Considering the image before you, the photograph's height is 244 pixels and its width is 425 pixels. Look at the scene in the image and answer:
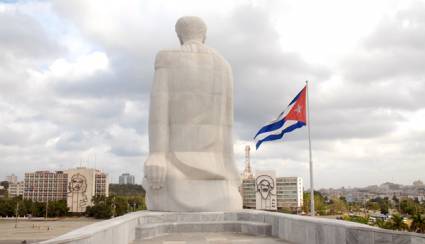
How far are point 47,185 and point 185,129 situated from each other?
12955cm

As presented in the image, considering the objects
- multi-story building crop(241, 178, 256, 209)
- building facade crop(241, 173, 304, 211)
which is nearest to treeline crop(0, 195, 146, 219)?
multi-story building crop(241, 178, 256, 209)

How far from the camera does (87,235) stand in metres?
5.28

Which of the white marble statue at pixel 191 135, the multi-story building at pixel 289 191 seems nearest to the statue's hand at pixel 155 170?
the white marble statue at pixel 191 135

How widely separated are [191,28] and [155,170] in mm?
4649

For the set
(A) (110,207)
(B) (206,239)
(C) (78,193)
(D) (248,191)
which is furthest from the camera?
(D) (248,191)

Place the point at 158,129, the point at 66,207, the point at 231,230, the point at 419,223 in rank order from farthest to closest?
1. the point at 66,207
2. the point at 419,223
3. the point at 158,129
4. the point at 231,230

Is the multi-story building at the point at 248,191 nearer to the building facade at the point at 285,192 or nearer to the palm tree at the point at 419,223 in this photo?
the building facade at the point at 285,192

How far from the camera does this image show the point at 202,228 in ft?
34.3

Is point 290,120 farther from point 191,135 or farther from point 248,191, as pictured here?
point 248,191

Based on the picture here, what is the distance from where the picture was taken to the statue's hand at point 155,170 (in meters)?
11.2

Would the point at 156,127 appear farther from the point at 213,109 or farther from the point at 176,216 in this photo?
the point at 176,216

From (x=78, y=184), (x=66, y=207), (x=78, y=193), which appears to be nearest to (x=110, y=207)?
(x=66, y=207)

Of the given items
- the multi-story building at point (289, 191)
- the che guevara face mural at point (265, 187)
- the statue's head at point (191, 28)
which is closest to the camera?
the statue's head at point (191, 28)

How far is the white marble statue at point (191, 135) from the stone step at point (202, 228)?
98cm
